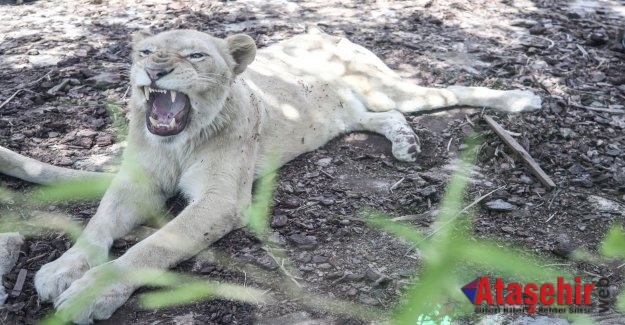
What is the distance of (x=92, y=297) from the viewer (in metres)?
3.15

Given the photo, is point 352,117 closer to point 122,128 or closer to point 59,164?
point 122,128

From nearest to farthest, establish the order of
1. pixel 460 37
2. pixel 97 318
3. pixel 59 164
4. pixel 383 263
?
1. pixel 97 318
2. pixel 383 263
3. pixel 59 164
4. pixel 460 37

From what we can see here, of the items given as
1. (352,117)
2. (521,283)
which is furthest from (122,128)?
(521,283)

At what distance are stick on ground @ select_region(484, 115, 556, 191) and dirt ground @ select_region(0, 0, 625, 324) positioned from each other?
58 mm

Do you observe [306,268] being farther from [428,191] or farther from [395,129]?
[395,129]

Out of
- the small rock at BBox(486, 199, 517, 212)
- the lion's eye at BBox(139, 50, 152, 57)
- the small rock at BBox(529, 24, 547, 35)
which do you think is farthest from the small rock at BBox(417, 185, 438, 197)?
the small rock at BBox(529, 24, 547, 35)

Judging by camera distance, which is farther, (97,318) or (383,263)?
(383,263)

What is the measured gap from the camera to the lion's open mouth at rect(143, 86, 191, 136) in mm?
3977

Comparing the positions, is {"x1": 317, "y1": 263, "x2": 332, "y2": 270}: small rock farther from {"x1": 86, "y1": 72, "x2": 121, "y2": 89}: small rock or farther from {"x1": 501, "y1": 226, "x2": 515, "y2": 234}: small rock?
{"x1": 86, "y1": 72, "x2": 121, "y2": 89}: small rock

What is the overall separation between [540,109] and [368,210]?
229 cm

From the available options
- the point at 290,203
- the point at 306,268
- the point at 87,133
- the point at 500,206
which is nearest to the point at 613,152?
the point at 500,206

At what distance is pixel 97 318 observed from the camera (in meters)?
3.17

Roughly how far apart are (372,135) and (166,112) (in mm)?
2063

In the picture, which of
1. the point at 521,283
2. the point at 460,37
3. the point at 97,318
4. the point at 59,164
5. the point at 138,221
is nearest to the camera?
the point at 97,318
